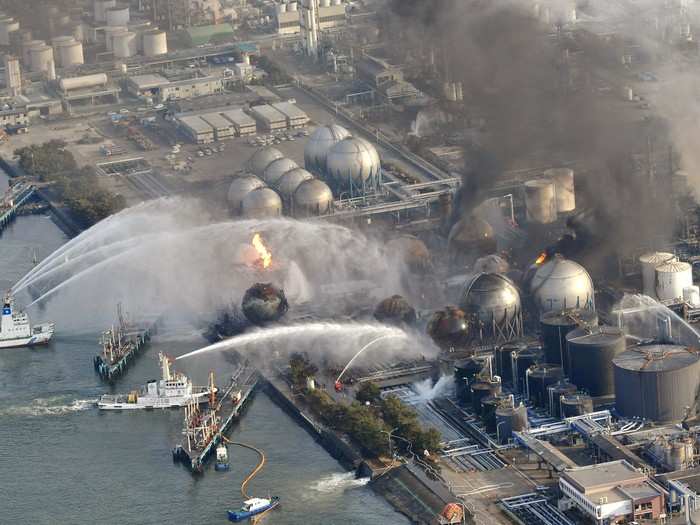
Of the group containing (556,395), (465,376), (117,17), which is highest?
(117,17)

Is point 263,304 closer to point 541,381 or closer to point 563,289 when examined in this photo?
point 563,289

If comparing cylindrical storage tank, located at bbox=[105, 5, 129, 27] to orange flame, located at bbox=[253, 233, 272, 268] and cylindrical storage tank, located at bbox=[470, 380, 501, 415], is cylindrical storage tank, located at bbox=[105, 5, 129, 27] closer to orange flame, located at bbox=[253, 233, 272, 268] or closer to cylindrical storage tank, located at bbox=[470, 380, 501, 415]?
orange flame, located at bbox=[253, 233, 272, 268]

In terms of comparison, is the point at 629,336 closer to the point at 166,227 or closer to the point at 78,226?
the point at 166,227

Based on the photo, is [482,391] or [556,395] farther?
[482,391]

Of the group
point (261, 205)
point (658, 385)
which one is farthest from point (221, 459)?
point (261, 205)

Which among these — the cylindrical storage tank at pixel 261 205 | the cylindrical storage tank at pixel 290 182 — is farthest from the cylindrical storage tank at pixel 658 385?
the cylindrical storage tank at pixel 290 182

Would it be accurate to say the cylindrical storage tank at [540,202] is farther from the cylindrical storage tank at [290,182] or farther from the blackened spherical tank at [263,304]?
the blackened spherical tank at [263,304]

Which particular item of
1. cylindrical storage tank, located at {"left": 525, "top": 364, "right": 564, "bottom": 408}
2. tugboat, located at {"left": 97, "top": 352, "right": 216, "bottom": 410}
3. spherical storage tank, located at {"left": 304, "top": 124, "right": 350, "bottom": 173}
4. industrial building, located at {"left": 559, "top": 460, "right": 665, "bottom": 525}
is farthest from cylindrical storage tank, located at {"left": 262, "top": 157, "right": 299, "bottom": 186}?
industrial building, located at {"left": 559, "top": 460, "right": 665, "bottom": 525}
